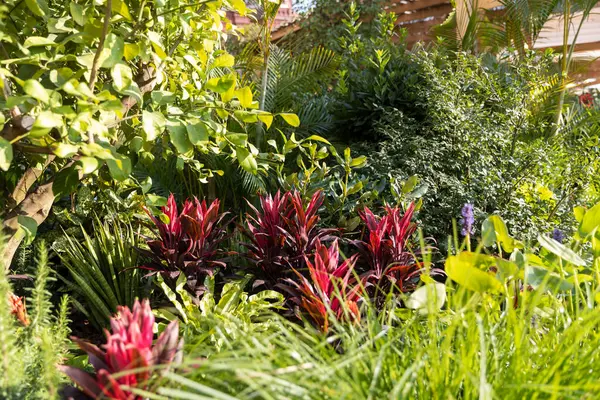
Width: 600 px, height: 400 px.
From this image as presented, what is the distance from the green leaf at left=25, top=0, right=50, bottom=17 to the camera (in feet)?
6.03

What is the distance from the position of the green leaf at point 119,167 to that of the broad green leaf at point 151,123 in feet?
0.35

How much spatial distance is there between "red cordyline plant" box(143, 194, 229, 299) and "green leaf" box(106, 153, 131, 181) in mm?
434

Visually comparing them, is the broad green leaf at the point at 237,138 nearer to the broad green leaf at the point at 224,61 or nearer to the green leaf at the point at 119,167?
the broad green leaf at the point at 224,61

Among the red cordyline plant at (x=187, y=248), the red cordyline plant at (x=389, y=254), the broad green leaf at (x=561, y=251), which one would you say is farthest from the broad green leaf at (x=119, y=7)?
the broad green leaf at (x=561, y=251)

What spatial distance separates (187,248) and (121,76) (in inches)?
30.0

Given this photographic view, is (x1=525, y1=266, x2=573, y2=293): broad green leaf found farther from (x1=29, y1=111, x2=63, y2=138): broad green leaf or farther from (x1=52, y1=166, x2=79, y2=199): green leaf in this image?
(x1=52, y1=166, x2=79, y2=199): green leaf

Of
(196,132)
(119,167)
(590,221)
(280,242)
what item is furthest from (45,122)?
(590,221)

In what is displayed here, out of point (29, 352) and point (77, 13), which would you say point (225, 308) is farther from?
point (77, 13)

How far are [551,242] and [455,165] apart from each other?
6.12 feet

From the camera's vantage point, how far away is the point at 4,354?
1170 mm

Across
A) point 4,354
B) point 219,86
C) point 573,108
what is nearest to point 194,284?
point 219,86

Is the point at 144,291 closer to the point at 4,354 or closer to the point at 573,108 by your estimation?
the point at 4,354

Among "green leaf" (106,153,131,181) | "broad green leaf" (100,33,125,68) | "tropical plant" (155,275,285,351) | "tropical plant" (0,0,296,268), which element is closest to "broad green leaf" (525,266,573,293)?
"tropical plant" (155,275,285,351)

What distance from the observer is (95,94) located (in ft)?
7.68
